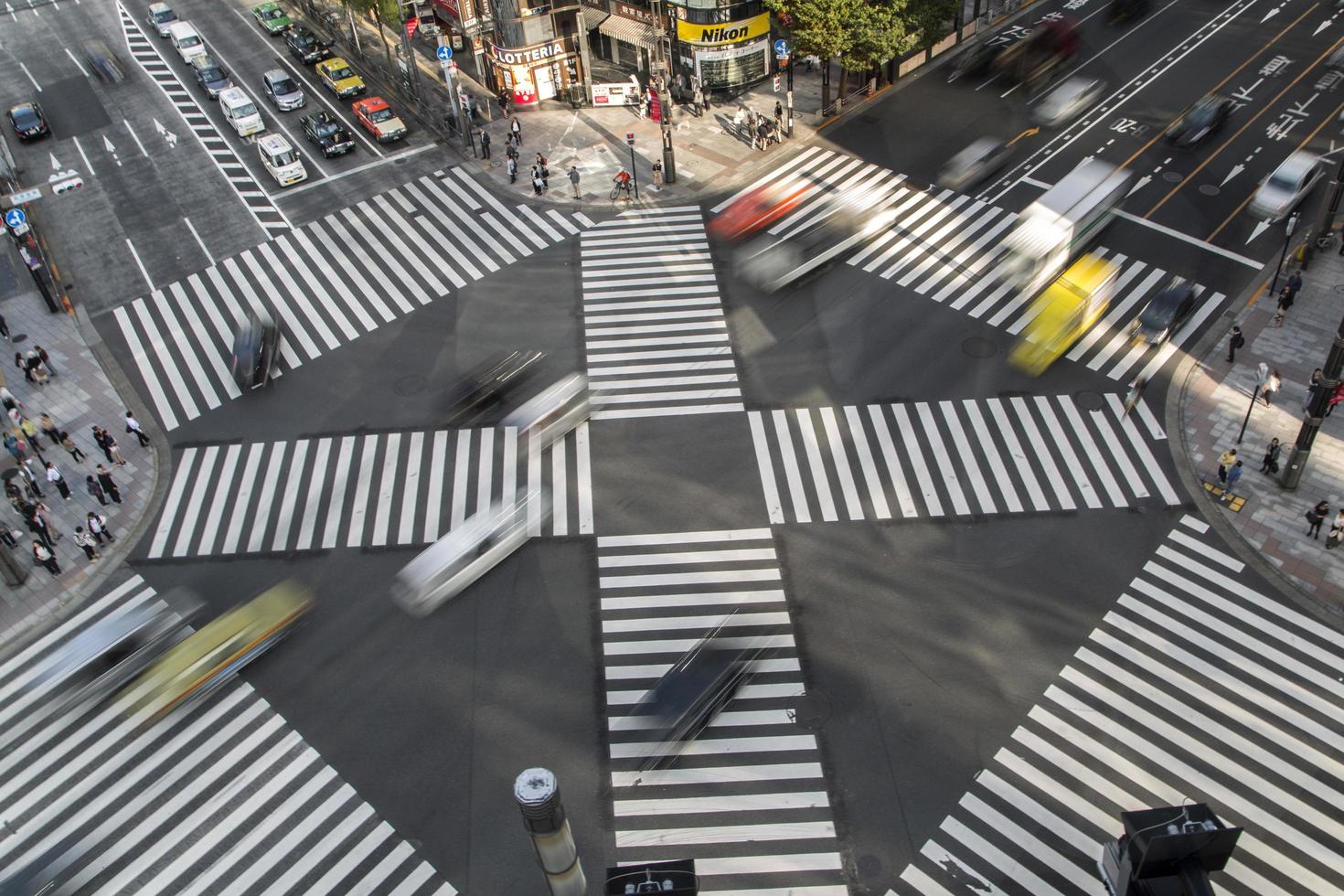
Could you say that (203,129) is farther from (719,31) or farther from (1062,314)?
(1062,314)

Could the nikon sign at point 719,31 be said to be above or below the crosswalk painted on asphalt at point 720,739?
above

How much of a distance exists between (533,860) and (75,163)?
51554 millimetres

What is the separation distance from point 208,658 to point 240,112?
132 feet

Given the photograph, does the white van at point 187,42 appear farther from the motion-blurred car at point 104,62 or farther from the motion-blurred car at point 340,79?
the motion-blurred car at point 340,79

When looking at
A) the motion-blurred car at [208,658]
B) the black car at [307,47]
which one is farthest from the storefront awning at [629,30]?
the motion-blurred car at [208,658]

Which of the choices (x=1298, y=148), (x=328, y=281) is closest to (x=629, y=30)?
(x=328, y=281)

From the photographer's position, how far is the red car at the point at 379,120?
193ft

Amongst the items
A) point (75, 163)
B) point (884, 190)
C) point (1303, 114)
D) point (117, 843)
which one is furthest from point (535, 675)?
point (1303, 114)

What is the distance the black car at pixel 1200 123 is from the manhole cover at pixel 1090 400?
67.5ft

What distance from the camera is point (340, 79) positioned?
64438 mm

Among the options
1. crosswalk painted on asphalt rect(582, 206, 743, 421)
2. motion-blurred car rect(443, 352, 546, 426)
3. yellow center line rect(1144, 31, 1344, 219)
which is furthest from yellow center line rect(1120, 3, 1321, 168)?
motion-blurred car rect(443, 352, 546, 426)

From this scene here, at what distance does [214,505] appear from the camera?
128 feet

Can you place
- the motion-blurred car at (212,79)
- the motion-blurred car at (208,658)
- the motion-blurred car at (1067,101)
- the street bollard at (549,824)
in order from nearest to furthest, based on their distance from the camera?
1. the street bollard at (549,824)
2. the motion-blurred car at (208,658)
3. the motion-blurred car at (1067,101)
4. the motion-blurred car at (212,79)

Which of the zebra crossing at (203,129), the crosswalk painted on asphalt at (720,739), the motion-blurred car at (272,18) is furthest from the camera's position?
the motion-blurred car at (272,18)
